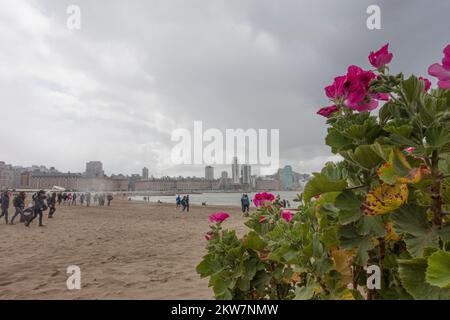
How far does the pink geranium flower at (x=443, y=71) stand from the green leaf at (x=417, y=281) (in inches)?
21.0

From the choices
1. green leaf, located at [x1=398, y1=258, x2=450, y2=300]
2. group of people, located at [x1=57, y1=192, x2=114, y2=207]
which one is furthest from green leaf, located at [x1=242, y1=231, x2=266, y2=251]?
group of people, located at [x1=57, y1=192, x2=114, y2=207]


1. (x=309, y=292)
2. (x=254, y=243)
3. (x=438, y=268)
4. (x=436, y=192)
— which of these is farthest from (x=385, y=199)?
(x=254, y=243)

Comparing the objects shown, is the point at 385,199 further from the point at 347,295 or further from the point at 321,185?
the point at 347,295

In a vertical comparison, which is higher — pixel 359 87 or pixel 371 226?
pixel 359 87

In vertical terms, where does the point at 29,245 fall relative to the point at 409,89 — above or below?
below

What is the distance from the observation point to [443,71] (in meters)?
0.88

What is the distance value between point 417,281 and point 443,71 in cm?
64

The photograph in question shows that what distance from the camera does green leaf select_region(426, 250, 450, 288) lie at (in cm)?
69

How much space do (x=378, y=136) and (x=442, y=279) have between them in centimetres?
52

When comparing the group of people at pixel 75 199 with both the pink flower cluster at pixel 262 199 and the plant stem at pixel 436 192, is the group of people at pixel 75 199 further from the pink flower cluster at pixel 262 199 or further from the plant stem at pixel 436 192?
the plant stem at pixel 436 192

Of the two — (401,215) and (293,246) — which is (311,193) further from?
(293,246)

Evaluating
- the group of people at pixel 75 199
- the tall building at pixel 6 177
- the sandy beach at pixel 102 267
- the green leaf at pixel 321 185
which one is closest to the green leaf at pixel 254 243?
the green leaf at pixel 321 185

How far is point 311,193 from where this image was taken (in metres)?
1.03

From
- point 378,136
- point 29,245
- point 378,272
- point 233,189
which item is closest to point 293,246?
point 378,272
